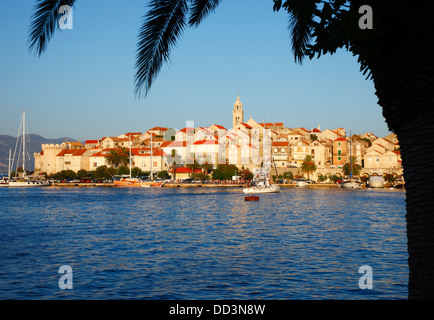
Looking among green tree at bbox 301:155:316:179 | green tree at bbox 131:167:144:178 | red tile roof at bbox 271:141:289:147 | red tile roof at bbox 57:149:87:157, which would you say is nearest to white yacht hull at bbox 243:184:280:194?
green tree at bbox 301:155:316:179

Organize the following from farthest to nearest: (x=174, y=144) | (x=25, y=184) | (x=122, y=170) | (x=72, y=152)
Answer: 1. (x=72, y=152)
2. (x=174, y=144)
3. (x=122, y=170)
4. (x=25, y=184)

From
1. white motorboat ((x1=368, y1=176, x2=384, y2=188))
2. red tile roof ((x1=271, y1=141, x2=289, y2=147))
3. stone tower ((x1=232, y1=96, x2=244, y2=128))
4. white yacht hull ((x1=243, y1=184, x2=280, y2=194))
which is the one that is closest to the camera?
white yacht hull ((x1=243, y1=184, x2=280, y2=194))

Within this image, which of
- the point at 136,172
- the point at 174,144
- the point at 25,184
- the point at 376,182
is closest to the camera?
the point at 376,182

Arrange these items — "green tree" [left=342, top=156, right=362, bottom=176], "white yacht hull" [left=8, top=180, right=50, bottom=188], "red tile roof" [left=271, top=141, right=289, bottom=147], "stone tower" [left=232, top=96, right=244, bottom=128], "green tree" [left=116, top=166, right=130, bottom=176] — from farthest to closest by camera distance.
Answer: "stone tower" [left=232, top=96, right=244, bottom=128] < "green tree" [left=116, top=166, right=130, bottom=176] < "white yacht hull" [left=8, top=180, right=50, bottom=188] < "red tile roof" [left=271, top=141, right=289, bottom=147] < "green tree" [left=342, top=156, right=362, bottom=176]

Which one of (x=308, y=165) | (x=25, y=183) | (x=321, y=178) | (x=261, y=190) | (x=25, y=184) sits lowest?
(x=261, y=190)

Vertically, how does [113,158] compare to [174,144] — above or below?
below

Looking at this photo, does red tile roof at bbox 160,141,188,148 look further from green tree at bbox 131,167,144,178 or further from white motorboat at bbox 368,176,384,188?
white motorboat at bbox 368,176,384,188

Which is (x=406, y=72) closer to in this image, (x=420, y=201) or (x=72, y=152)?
(x=420, y=201)

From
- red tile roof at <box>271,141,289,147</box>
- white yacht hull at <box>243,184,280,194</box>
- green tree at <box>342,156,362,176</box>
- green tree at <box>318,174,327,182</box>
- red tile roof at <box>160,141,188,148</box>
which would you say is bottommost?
white yacht hull at <box>243,184,280,194</box>

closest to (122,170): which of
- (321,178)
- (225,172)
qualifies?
(225,172)

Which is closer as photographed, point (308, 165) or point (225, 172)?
point (308, 165)

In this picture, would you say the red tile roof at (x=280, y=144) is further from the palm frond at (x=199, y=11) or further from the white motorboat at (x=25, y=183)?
the palm frond at (x=199, y=11)
